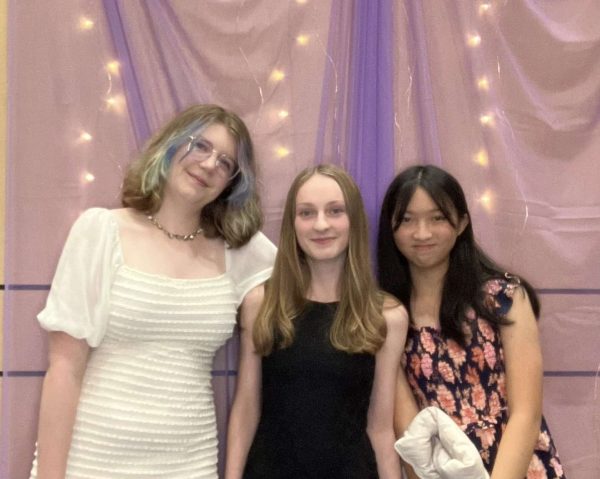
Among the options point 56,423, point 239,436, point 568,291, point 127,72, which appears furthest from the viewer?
point 568,291

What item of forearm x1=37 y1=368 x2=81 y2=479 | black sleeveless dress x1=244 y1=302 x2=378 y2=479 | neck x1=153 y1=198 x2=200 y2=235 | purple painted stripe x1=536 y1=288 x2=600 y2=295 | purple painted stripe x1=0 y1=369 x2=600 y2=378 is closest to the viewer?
forearm x1=37 y1=368 x2=81 y2=479

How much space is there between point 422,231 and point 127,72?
921mm

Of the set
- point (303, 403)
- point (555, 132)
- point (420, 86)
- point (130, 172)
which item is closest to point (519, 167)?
point (555, 132)

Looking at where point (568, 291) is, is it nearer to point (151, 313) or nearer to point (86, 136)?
point (151, 313)

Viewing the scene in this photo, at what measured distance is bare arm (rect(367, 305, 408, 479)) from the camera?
1803 mm

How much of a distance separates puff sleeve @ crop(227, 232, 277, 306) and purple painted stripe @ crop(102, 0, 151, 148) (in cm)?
43

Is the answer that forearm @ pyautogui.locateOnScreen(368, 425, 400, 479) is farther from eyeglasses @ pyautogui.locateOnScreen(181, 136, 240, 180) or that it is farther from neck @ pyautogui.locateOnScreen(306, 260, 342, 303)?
eyeglasses @ pyautogui.locateOnScreen(181, 136, 240, 180)

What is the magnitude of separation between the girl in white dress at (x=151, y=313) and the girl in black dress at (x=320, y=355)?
0.10 metres

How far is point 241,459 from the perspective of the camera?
71.7 inches

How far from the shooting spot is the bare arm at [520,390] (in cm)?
173

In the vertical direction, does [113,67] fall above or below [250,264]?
above

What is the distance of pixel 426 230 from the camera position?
1817mm

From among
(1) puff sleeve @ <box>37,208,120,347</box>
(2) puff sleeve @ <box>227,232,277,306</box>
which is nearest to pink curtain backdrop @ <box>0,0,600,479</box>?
(2) puff sleeve @ <box>227,232,277,306</box>

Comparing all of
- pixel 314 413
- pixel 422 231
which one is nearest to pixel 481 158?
pixel 422 231
